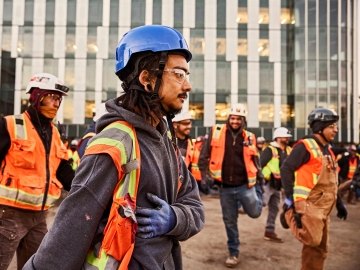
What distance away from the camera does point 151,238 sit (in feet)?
5.84

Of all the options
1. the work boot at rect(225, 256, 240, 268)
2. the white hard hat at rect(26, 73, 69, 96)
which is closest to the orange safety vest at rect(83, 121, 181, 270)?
the white hard hat at rect(26, 73, 69, 96)

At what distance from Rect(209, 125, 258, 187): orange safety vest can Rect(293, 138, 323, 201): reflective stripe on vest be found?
1442 millimetres

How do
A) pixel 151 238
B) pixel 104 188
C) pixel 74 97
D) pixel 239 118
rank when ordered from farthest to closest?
pixel 74 97, pixel 239 118, pixel 151 238, pixel 104 188

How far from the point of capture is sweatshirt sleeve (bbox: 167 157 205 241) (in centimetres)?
187

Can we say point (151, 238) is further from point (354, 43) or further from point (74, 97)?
point (354, 43)

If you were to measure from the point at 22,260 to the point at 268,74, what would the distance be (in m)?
30.1

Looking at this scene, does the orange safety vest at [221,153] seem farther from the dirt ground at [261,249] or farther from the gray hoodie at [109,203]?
the gray hoodie at [109,203]

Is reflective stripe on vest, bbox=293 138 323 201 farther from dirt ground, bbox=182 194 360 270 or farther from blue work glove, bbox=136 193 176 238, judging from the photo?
blue work glove, bbox=136 193 176 238

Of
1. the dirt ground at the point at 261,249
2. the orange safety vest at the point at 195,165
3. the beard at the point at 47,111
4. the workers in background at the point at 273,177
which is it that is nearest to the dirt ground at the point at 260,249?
the dirt ground at the point at 261,249

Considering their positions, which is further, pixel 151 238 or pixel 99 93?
pixel 99 93

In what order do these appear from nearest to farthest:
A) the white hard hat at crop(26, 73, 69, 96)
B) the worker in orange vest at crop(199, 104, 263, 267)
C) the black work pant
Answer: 1. the black work pant
2. the white hard hat at crop(26, 73, 69, 96)
3. the worker in orange vest at crop(199, 104, 263, 267)

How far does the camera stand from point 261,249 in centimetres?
676

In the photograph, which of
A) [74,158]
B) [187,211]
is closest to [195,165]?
[74,158]

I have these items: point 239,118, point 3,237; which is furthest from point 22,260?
point 239,118
